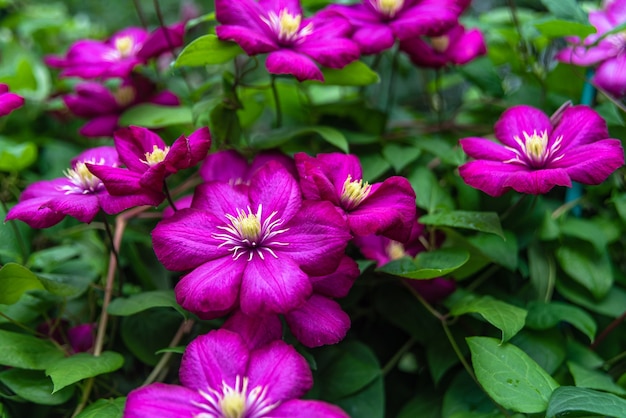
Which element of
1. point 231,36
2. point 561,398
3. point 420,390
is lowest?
point 420,390

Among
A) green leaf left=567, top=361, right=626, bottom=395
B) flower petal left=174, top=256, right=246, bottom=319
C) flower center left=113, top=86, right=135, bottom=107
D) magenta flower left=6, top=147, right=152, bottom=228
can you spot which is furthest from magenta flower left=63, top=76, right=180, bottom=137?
green leaf left=567, top=361, right=626, bottom=395

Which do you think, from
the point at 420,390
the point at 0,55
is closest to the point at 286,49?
the point at 420,390

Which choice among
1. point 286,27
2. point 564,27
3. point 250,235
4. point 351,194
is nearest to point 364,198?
point 351,194

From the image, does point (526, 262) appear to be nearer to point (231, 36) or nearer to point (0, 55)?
point (231, 36)

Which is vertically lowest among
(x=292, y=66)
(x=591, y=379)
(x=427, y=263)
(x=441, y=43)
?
(x=591, y=379)

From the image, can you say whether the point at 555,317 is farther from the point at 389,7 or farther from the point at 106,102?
the point at 106,102

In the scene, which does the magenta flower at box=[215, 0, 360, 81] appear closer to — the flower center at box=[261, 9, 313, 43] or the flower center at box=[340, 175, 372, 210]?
the flower center at box=[261, 9, 313, 43]
